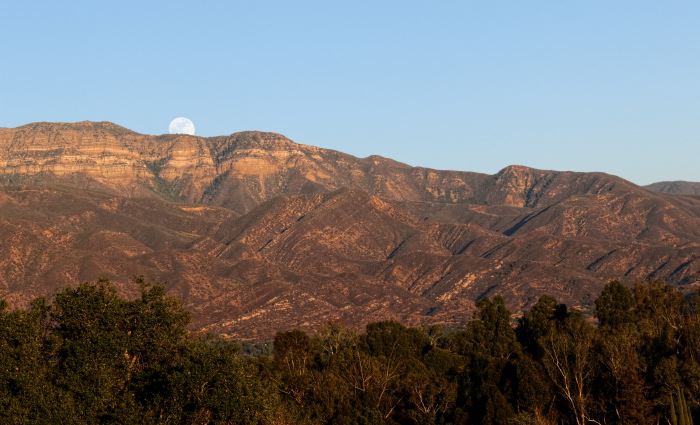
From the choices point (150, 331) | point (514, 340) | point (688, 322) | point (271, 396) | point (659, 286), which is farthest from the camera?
point (659, 286)

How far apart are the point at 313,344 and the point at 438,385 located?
41.2 metres

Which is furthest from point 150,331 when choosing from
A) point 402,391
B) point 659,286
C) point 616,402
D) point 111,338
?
point 659,286

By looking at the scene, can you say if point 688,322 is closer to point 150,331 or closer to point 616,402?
point 616,402

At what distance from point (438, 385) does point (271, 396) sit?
115 feet

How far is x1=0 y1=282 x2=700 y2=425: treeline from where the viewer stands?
64375 mm

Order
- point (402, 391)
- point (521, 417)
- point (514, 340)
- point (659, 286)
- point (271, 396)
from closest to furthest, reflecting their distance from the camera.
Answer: point (271, 396) → point (521, 417) → point (402, 391) → point (514, 340) → point (659, 286)

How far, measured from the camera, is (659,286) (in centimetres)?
15375

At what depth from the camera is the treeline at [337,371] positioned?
64.4 metres

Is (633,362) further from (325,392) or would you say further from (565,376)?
(325,392)

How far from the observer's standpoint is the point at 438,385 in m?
101

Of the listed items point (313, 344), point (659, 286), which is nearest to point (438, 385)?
point (313, 344)

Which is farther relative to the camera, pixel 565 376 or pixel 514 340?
pixel 514 340

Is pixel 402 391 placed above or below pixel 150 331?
below

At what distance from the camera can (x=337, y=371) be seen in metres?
107
